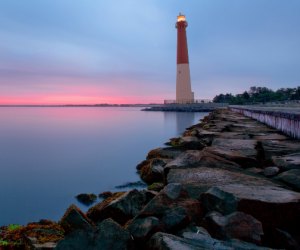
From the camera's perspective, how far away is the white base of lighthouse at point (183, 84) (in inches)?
1784

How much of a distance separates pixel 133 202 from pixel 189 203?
0.81 metres

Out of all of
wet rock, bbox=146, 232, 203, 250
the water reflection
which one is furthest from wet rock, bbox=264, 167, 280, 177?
the water reflection

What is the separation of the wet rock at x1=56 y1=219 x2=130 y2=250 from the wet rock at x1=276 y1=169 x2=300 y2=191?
210 centimetres

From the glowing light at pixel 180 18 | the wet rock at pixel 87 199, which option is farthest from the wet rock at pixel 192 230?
the glowing light at pixel 180 18

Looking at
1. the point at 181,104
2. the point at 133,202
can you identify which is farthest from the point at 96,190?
the point at 181,104

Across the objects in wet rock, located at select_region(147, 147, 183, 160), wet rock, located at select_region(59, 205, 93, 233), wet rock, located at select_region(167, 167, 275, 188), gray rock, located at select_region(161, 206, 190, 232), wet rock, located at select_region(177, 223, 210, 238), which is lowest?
wet rock, located at select_region(147, 147, 183, 160)

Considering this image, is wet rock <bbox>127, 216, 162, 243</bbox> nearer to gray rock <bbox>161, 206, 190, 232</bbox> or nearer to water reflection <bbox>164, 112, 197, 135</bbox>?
gray rock <bbox>161, 206, 190, 232</bbox>

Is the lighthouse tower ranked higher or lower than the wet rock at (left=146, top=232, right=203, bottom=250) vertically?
higher

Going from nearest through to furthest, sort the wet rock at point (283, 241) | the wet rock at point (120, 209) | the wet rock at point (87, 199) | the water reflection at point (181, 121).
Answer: the wet rock at point (283, 241) → the wet rock at point (120, 209) → the wet rock at point (87, 199) → the water reflection at point (181, 121)

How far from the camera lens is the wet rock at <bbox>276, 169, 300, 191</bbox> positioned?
11.4ft

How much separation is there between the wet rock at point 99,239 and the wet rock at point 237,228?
0.69 m

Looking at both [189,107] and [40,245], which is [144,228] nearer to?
[40,245]

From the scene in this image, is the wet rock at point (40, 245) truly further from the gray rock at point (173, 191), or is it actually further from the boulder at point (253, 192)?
the boulder at point (253, 192)

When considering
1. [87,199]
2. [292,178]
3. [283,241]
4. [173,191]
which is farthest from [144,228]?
[87,199]
